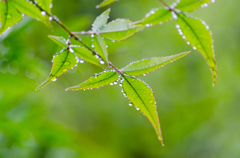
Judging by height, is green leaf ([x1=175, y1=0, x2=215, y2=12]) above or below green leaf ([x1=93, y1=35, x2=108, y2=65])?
below

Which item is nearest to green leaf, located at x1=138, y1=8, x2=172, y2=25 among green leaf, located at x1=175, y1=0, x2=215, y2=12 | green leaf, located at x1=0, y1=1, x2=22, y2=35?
Answer: green leaf, located at x1=175, y1=0, x2=215, y2=12

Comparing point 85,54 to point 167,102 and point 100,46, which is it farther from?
point 167,102

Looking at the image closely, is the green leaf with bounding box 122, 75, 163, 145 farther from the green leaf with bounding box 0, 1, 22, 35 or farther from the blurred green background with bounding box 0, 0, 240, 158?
the blurred green background with bounding box 0, 0, 240, 158

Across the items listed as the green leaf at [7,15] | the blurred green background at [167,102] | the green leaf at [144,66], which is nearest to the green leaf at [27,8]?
the green leaf at [7,15]

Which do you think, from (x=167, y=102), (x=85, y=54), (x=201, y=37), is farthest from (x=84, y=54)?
(x=167, y=102)

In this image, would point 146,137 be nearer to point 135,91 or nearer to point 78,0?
point 78,0

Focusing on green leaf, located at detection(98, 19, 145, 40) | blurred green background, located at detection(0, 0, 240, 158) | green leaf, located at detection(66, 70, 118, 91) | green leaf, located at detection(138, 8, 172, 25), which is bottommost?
blurred green background, located at detection(0, 0, 240, 158)

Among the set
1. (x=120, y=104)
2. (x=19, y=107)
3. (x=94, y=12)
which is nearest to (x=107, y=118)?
(x=120, y=104)
